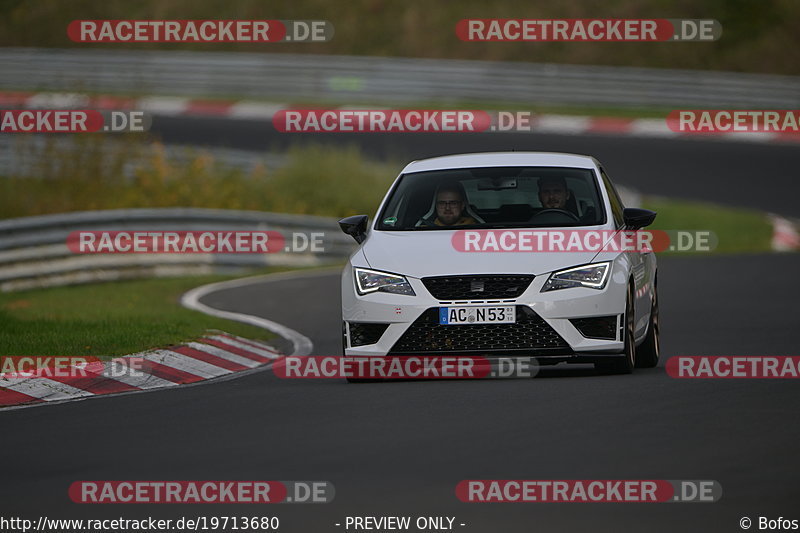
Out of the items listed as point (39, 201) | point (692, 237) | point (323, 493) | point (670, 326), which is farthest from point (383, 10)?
point (323, 493)

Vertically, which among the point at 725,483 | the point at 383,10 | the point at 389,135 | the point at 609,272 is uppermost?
the point at 383,10

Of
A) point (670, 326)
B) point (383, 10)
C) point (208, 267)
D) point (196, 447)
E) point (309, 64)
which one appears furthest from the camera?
point (383, 10)

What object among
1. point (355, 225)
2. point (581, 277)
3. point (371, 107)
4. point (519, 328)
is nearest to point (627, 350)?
point (581, 277)

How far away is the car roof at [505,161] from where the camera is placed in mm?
12547

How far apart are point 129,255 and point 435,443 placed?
14210mm

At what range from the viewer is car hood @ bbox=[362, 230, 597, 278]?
36.7 ft

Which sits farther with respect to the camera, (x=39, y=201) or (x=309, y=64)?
(x=309, y=64)

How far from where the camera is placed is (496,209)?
1242cm

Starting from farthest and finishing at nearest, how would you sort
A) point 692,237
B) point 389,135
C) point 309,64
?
point 309,64, point 389,135, point 692,237

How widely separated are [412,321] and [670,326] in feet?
18.8

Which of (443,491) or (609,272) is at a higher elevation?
(609,272)

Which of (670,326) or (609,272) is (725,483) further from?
(670,326)

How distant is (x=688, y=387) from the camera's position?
10.8 meters

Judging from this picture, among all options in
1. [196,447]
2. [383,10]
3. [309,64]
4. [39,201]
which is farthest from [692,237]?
[383,10]
